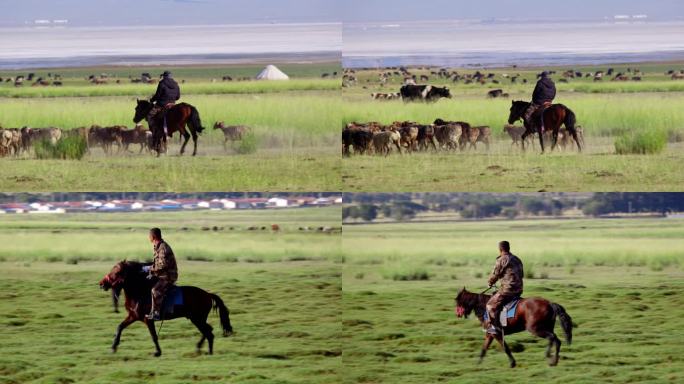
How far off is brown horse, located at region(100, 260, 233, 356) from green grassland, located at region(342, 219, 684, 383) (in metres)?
1.91

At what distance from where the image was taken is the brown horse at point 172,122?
24203 millimetres

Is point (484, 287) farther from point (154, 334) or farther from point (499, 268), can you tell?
point (154, 334)

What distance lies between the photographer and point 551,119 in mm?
24141

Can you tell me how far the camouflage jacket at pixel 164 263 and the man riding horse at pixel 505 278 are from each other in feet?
12.6

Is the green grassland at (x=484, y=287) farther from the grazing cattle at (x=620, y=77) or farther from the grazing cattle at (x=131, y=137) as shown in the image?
the grazing cattle at (x=131, y=137)

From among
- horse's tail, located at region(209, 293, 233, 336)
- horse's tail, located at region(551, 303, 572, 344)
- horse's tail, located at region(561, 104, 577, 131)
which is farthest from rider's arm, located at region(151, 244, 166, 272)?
horse's tail, located at region(561, 104, 577, 131)

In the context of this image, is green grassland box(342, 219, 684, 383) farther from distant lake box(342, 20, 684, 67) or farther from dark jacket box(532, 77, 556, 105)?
distant lake box(342, 20, 684, 67)

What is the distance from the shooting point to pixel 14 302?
25.4 metres

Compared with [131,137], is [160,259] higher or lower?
lower

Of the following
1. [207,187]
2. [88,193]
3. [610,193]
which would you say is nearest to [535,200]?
[610,193]

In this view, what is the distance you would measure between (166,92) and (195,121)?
0.56 metres

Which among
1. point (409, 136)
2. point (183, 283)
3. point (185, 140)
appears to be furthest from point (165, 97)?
point (409, 136)

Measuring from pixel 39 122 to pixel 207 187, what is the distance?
2.40m

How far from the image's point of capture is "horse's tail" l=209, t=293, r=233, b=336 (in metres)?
23.8
